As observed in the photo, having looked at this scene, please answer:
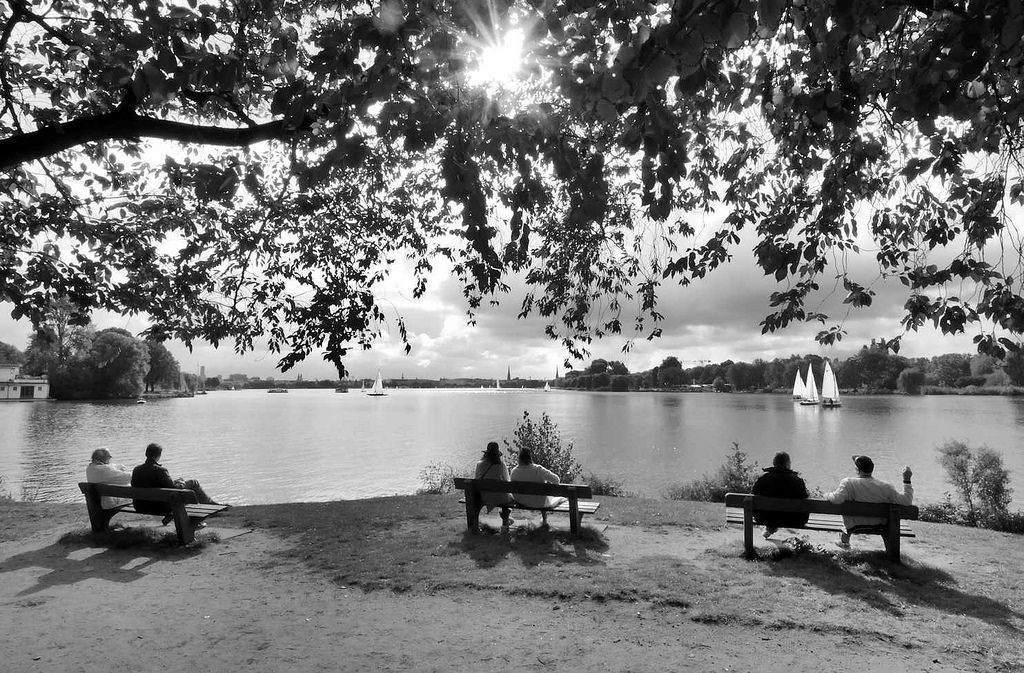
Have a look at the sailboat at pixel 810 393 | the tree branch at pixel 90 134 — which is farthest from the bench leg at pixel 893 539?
the sailboat at pixel 810 393

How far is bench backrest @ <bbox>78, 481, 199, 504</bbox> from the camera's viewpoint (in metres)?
7.46

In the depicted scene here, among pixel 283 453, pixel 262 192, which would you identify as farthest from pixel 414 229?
pixel 283 453

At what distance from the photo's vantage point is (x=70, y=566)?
681cm

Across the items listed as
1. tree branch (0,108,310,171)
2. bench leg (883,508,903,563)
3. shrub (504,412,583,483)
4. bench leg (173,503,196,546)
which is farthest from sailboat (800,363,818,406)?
tree branch (0,108,310,171)

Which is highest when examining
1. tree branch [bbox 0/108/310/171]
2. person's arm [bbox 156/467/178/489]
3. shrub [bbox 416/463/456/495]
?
tree branch [bbox 0/108/310/171]

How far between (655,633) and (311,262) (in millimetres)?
6360

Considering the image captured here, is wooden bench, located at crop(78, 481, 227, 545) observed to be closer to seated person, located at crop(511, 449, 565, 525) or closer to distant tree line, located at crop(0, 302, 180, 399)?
seated person, located at crop(511, 449, 565, 525)

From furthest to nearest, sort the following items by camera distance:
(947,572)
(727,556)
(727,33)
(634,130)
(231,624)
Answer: (727,556) → (947,572) → (231,624) → (634,130) → (727,33)

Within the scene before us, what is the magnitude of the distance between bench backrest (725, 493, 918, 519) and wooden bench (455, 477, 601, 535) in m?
2.11

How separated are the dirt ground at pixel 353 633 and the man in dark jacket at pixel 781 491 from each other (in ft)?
8.63

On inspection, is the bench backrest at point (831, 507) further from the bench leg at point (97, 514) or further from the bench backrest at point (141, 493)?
the bench leg at point (97, 514)

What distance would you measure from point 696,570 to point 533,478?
276 centimetres

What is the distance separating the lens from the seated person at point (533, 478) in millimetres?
8195

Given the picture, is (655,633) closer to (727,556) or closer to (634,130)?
(727,556)
